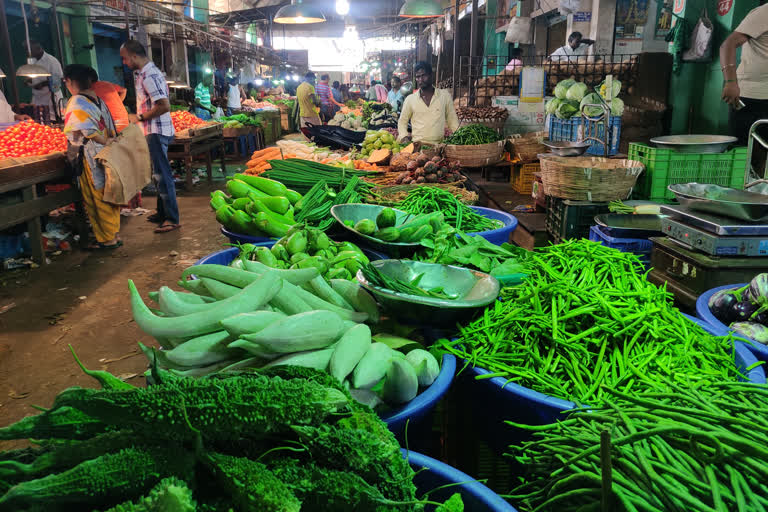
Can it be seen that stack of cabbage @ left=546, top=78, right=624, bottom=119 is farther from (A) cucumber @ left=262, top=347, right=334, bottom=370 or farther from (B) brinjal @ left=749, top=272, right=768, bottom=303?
(A) cucumber @ left=262, top=347, right=334, bottom=370

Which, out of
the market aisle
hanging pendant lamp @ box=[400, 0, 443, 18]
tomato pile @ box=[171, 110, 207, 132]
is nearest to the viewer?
the market aisle

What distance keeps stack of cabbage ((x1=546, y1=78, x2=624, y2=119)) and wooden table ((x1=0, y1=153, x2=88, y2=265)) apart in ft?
18.6

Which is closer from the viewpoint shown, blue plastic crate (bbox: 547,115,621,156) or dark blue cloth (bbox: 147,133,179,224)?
blue plastic crate (bbox: 547,115,621,156)

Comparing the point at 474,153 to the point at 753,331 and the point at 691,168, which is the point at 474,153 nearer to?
the point at 691,168

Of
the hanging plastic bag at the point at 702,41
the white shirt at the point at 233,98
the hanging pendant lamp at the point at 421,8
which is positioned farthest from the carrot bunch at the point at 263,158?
the white shirt at the point at 233,98

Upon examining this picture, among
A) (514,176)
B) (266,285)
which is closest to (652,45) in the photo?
(514,176)

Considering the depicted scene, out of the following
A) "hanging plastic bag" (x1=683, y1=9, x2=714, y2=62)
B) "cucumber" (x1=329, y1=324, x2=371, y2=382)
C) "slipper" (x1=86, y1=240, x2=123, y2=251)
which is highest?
"hanging plastic bag" (x1=683, y1=9, x2=714, y2=62)

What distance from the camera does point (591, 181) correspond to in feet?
12.1

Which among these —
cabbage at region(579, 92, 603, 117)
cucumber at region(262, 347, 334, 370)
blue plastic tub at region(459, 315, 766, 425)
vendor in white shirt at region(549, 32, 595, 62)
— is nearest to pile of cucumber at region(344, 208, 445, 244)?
blue plastic tub at region(459, 315, 766, 425)

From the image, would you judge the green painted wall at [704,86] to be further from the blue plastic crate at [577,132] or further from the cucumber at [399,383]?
the cucumber at [399,383]

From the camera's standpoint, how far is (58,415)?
0.88 m

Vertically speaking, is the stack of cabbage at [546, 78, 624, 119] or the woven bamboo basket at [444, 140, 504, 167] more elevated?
the stack of cabbage at [546, 78, 624, 119]

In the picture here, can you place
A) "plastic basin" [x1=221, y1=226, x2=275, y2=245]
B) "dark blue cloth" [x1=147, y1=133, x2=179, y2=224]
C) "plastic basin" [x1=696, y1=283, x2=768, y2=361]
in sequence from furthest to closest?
"dark blue cloth" [x1=147, y1=133, x2=179, y2=224], "plastic basin" [x1=221, y1=226, x2=275, y2=245], "plastic basin" [x1=696, y1=283, x2=768, y2=361]

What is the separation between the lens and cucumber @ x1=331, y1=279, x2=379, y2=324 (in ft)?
5.43
